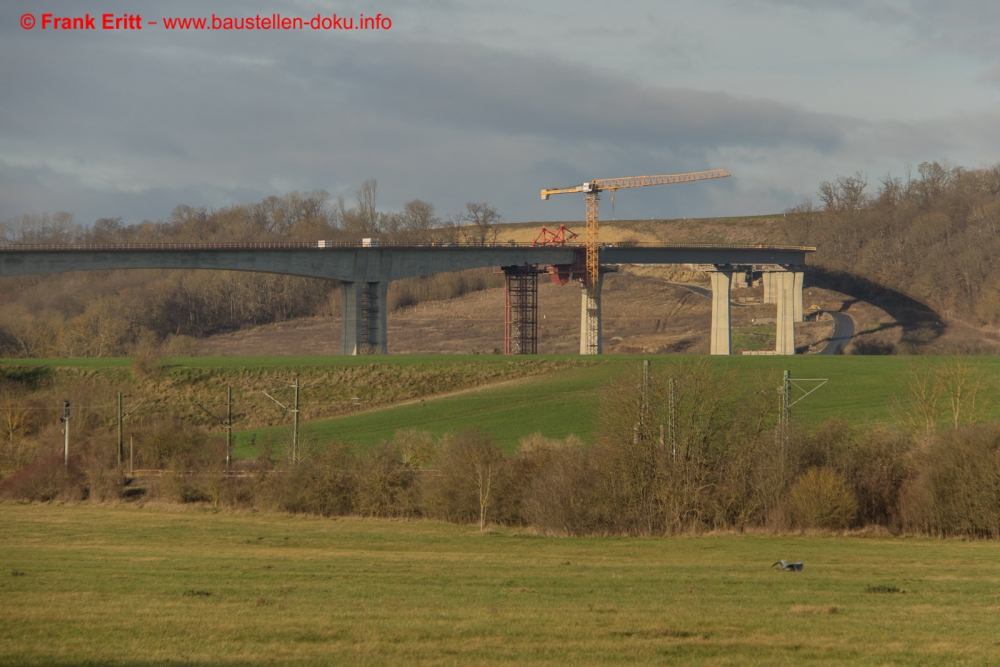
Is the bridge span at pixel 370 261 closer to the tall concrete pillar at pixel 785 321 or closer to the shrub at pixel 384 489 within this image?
the tall concrete pillar at pixel 785 321

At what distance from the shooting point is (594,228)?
390 feet

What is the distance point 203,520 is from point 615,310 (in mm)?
106770

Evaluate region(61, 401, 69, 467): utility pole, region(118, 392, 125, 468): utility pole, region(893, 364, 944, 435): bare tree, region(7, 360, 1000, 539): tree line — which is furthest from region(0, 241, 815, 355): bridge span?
region(893, 364, 944, 435): bare tree

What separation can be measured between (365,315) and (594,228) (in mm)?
38776

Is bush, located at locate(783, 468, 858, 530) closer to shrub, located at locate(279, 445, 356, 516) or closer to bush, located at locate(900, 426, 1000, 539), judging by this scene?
bush, located at locate(900, 426, 1000, 539)

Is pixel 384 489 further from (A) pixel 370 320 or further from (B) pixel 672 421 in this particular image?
(A) pixel 370 320

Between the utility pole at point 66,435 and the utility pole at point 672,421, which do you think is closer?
the utility pole at point 672,421

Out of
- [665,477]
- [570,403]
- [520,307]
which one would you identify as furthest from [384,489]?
[520,307]

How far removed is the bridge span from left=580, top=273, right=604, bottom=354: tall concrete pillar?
126 mm

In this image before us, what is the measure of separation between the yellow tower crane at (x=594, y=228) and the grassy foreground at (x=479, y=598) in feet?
221

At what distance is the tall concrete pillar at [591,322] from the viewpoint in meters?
105

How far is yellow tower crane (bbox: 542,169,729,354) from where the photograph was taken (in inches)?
4119

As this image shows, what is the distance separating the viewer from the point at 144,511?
4547cm

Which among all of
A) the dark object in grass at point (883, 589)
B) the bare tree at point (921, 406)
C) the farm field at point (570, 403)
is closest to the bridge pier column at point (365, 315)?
the farm field at point (570, 403)
